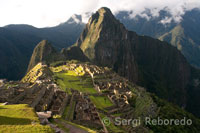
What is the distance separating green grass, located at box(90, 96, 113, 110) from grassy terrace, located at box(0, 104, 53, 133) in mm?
19433

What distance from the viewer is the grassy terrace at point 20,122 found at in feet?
45.1

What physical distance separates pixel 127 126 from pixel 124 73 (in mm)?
161494

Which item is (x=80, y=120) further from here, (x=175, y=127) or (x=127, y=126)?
(x=175, y=127)

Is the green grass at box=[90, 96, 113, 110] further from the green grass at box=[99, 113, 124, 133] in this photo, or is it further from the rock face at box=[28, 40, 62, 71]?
the rock face at box=[28, 40, 62, 71]

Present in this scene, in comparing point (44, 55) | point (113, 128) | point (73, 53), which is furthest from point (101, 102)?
point (73, 53)

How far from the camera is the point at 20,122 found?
51.4ft

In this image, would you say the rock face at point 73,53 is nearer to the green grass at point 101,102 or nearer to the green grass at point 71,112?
the green grass at point 101,102

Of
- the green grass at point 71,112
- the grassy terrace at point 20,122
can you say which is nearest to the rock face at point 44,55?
the green grass at point 71,112

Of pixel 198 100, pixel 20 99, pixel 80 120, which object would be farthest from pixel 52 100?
pixel 198 100

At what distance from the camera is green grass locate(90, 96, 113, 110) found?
3667 cm

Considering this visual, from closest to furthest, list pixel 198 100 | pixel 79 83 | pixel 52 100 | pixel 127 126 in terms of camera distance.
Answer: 1. pixel 127 126
2. pixel 52 100
3. pixel 79 83
4. pixel 198 100

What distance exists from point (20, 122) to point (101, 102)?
24717 mm

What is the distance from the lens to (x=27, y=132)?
1326 centimetres

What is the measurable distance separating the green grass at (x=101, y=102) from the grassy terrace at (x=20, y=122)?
19.4 metres
